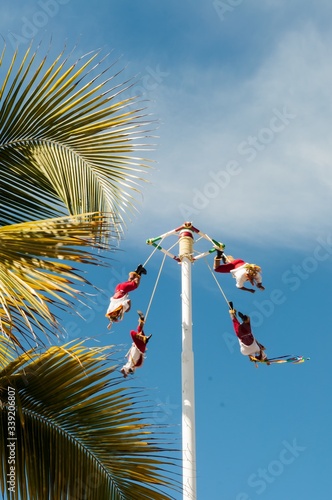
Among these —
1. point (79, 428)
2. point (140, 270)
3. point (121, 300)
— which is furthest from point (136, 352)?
point (79, 428)

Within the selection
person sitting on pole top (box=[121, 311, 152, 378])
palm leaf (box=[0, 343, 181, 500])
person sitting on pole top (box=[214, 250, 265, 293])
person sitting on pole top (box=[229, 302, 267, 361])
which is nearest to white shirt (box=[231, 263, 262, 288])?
person sitting on pole top (box=[214, 250, 265, 293])

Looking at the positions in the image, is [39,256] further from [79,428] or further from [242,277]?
[242,277]

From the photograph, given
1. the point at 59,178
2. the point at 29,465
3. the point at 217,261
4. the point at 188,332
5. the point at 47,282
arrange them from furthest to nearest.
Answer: the point at 217,261 → the point at 188,332 → the point at 59,178 → the point at 29,465 → the point at 47,282

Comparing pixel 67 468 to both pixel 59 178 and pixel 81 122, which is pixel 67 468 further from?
pixel 81 122

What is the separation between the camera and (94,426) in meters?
5.37

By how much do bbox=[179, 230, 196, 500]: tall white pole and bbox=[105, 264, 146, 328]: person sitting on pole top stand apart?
0.84 m

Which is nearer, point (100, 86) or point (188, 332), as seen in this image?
point (100, 86)

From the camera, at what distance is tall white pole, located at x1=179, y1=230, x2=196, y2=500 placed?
29.2 ft

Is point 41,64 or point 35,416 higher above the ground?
point 41,64

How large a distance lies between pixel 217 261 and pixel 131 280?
1.35 m

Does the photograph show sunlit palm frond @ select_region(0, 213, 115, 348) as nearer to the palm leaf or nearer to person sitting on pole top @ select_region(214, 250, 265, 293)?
the palm leaf

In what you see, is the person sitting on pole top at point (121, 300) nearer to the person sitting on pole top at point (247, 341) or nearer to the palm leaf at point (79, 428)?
the person sitting on pole top at point (247, 341)

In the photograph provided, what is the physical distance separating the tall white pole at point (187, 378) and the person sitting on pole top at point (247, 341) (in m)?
0.70

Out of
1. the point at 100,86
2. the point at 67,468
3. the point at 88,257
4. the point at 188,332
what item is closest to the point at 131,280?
the point at 188,332
